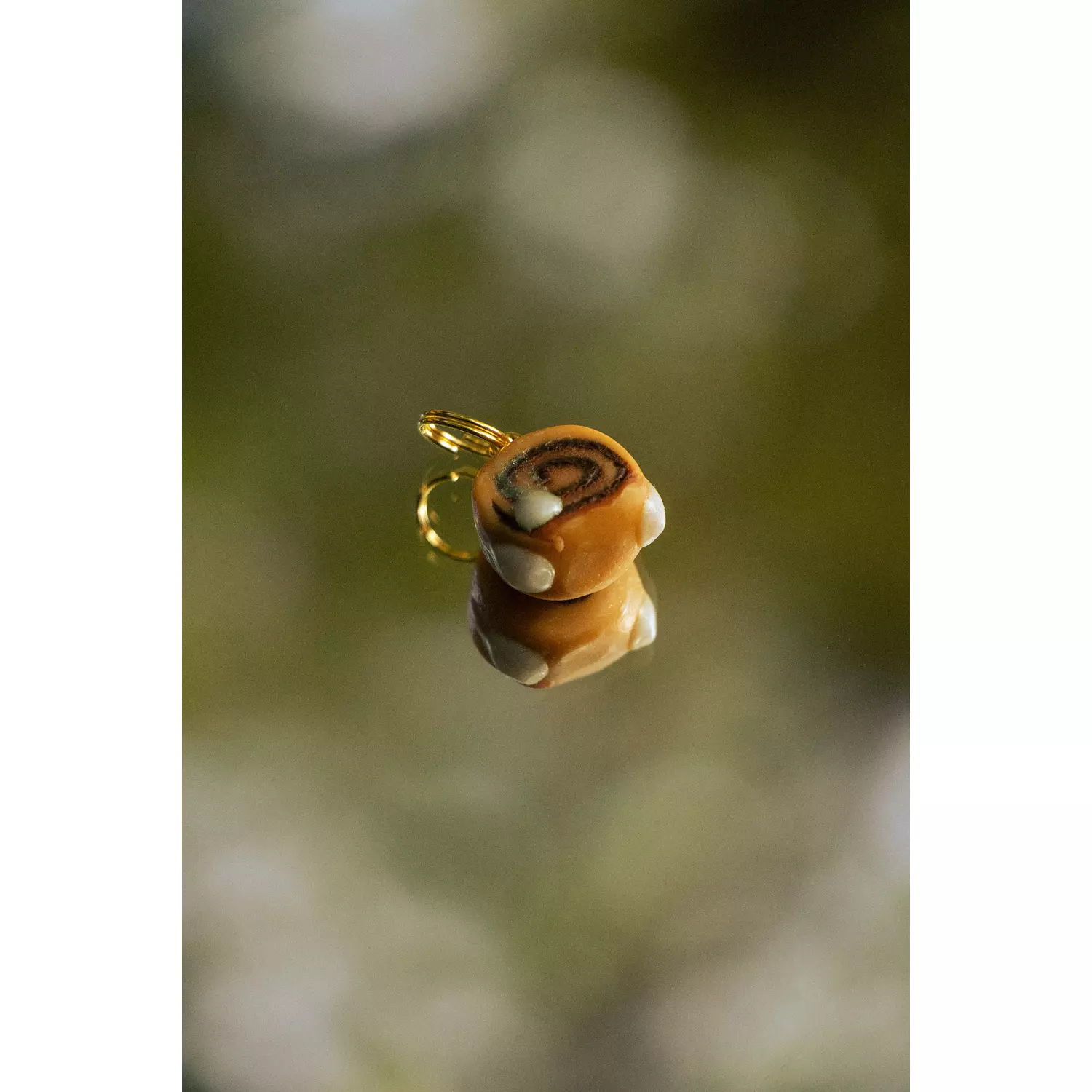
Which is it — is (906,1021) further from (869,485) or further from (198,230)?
(198,230)

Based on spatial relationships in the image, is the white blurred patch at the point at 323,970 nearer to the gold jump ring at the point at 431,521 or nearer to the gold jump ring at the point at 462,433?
the gold jump ring at the point at 431,521

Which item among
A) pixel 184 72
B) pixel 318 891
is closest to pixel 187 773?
pixel 318 891

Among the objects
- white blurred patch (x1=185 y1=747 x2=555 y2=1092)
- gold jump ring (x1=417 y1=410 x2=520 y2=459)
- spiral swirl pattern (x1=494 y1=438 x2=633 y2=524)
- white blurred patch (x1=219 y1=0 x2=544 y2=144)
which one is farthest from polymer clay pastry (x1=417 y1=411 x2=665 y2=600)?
white blurred patch (x1=219 y1=0 x2=544 y2=144)

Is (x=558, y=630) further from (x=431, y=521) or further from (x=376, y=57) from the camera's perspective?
(x=376, y=57)

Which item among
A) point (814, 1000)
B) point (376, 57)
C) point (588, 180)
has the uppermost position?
point (376, 57)

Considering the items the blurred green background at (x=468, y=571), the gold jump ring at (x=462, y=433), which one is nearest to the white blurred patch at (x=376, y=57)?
the blurred green background at (x=468, y=571)

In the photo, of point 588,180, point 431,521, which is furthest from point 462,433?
point 588,180
